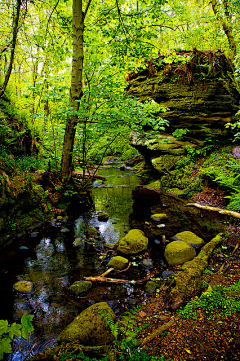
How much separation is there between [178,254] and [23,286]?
337 centimetres

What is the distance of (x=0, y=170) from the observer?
5426mm

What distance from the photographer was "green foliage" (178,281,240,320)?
8.34 feet

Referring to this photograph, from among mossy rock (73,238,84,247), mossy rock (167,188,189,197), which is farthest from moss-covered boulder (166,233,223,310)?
mossy rock (167,188,189,197)

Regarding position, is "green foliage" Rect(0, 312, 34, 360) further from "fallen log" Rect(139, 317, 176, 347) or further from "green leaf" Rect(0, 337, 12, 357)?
"fallen log" Rect(139, 317, 176, 347)

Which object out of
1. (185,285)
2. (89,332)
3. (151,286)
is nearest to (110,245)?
(151,286)

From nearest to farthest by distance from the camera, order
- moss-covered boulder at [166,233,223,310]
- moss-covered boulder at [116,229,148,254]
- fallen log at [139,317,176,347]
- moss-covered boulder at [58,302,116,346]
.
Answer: fallen log at [139,317,176,347], moss-covered boulder at [58,302,116,346], moss-covered boulder at [166,233,223,310], moss-covered boulder at [116,229,148,254]

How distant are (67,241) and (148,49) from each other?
23.6 ft

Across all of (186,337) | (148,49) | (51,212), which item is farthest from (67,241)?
(148,49)

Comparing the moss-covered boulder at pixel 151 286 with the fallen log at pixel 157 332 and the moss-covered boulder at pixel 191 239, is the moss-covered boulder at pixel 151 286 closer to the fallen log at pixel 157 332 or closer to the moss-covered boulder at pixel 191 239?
the fallen log at pixel 157 332

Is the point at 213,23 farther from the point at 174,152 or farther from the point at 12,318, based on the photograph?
the point at 12,318

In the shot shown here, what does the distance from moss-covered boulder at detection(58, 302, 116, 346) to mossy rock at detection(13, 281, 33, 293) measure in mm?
1351

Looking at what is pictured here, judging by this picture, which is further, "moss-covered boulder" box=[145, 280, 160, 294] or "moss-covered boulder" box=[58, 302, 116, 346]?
"moss-covered boulder" box=[145, 280, 160, 294]

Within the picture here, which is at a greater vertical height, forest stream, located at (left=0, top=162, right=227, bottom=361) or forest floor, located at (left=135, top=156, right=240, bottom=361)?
forest floor, located at (left=135, top=156, right=240, bottom=361)

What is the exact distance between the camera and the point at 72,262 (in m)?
4.48
